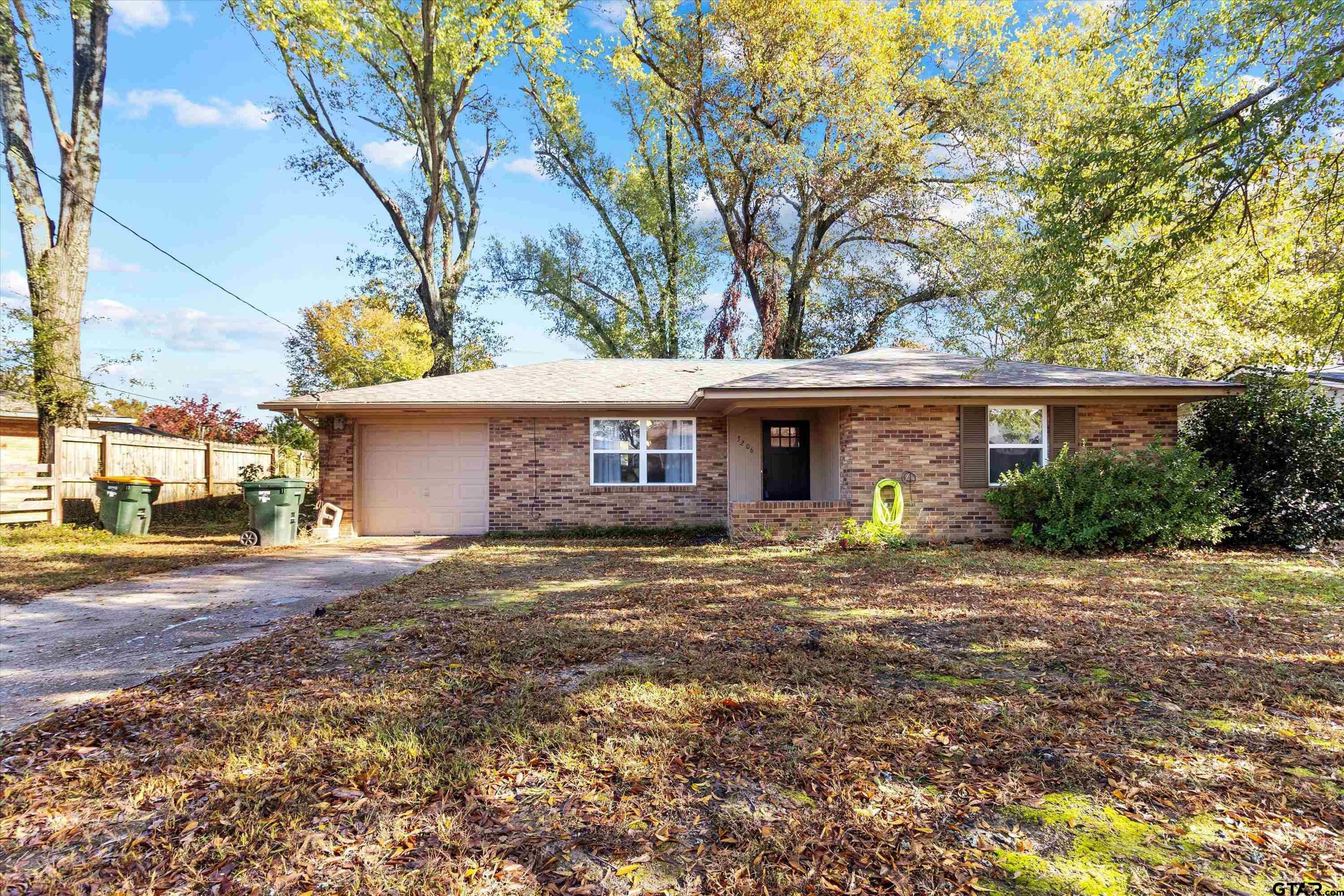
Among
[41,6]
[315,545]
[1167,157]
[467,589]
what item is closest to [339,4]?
[41,6]

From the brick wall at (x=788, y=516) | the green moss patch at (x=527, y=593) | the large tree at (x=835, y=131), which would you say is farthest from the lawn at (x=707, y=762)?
the large tree at (x=835, y=131)

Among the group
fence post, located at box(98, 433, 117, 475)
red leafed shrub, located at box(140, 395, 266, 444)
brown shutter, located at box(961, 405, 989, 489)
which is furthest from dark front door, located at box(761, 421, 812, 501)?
red leafed shrub, located at box(140, 395, 266, 444)

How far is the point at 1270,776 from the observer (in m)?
2.62

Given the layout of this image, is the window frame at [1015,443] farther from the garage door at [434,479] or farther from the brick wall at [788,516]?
the garage door at [434,479]

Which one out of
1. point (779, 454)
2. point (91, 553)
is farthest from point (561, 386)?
point (91, 553)

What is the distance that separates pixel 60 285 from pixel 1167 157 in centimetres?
1794

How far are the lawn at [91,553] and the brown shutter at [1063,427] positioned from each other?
12.3 metres

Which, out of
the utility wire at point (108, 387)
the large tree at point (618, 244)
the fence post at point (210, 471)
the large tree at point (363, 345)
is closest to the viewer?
the utility wire at point (108, 387)

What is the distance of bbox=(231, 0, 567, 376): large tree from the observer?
53.6ft

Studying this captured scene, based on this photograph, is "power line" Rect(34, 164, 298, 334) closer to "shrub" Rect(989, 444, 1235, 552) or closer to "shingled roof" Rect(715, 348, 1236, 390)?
"shingled roof" Rect(715, 348, 1236, 390)

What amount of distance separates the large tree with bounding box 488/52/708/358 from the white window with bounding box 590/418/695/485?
10.2 metres

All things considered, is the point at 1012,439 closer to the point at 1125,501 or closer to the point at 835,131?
the point at 1125,501

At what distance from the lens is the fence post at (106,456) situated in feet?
41.1

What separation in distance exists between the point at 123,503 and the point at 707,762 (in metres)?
12.8
